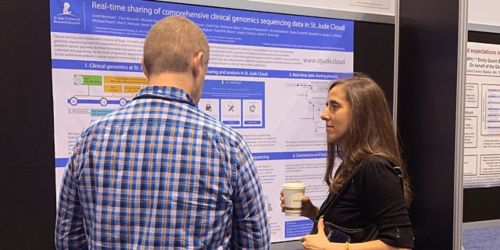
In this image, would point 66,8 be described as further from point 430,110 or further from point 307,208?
point 430,110

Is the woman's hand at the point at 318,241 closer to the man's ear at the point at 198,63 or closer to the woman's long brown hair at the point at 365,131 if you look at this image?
the woman's long brown hair at the point at 365,131

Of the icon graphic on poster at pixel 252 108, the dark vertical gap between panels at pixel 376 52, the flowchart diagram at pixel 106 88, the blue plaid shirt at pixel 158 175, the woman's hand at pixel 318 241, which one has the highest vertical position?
the dark vertical gap between panels at pixel 376 52

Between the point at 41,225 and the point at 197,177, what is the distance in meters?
0.71

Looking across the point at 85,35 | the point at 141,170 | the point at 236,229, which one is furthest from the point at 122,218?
the point at 85,35

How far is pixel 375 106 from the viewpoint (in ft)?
4.33

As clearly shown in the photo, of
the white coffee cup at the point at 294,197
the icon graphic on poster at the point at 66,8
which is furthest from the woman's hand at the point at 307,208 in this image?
the icon graphic on poster at the point at 66,8

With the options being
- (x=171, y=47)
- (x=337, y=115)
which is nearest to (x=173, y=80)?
(x=171, y=47)

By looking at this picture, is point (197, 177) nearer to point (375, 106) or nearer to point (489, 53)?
point (375, 106)

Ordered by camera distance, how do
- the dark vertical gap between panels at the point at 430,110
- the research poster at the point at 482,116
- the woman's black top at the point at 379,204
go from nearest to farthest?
the woman's black top at the point at 379,204, the dark vertical gap between panels at the point at 430,110, the research poster at the point at 482,116

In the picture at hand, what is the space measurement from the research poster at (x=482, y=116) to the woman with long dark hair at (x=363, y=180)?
0.75m

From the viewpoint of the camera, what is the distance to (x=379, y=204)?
46.3 inches

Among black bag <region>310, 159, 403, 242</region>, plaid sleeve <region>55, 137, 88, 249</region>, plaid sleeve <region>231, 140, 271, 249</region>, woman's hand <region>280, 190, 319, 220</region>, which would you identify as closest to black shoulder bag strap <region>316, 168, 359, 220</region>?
black bag <region>310, 159, 403, 242</region>

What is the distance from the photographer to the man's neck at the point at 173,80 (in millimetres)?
959

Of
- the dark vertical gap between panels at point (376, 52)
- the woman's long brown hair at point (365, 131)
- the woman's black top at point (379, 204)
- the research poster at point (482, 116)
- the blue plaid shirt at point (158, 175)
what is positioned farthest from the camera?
the research poster at point (482, 116)
